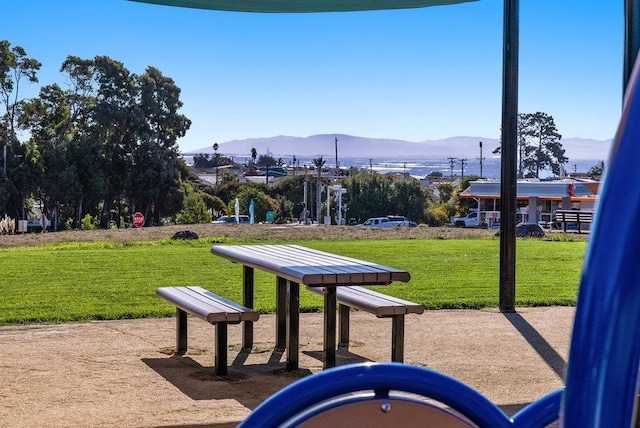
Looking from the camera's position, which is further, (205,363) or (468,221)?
(468,221)

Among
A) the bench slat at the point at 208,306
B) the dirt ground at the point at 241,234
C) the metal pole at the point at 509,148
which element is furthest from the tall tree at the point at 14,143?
the bench slat at the point at 208,306

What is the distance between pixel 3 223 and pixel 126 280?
19.3m

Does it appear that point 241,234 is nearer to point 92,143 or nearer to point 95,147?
point 95,147

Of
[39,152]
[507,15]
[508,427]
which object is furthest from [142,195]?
[508,427]

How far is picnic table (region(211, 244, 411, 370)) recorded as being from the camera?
16.4 ft

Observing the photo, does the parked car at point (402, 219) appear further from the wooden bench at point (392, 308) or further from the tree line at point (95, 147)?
the wooden bench at point (392, 308)

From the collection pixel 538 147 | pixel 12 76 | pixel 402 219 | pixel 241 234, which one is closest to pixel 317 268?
pixel 241 234

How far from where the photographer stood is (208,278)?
36.9ft

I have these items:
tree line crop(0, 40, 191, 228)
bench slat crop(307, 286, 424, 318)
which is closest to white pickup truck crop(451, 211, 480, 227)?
tree line crop(0, 40, 191, 228)

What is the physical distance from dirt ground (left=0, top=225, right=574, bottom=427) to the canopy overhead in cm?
200

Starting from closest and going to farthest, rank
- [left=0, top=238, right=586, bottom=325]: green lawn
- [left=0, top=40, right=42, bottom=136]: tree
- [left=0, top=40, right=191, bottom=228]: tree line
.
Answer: [left=0, top=238, right=586, bottom=325]: green lawn → [left=0, top=40, right=191, bottom=228]: tree line → [left=0, top=40, right=42, bottom=136]: tree

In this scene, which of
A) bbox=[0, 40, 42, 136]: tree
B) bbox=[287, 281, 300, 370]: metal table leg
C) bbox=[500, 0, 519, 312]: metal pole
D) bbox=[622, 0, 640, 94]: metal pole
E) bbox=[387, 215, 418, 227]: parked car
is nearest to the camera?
bbox=[622, 0, 640, 94]: metal pole

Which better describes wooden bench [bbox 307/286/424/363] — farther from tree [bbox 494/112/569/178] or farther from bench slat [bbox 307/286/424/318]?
tree [bbox 494/112/569/178]

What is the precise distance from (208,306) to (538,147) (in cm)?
11710
